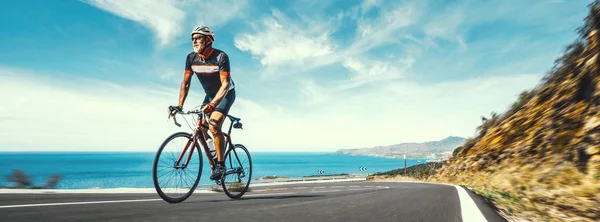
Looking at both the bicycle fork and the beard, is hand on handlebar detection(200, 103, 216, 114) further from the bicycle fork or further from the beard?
the beard

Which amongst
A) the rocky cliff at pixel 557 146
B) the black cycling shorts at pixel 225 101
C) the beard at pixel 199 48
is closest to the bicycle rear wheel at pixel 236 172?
the black cycling shorts at pixel 225 101

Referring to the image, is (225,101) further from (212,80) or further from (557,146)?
(557,146)

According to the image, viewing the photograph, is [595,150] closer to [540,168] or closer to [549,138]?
[540,168]

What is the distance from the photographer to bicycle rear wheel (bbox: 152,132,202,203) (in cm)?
455

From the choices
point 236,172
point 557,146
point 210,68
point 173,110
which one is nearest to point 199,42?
point 210,68

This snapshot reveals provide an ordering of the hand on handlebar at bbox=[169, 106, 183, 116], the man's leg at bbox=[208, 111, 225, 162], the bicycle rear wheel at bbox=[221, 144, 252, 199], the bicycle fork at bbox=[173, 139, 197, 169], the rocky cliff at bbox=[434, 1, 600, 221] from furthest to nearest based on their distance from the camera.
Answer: the bicycle rear wheel at bbox=[221, 144, 252, 199], the man's leg at bbox=[208, 111, 225, 162], the bicycle fork at bbox=[173, 139, 197, 169], the hand on handlebar at bbox=[169, 106, 183, 116], the rocky cliff at bbox=[434, 1, 600, 221]

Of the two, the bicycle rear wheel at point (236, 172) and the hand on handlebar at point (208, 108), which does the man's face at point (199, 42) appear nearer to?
the hand on handlebar at point (208, 108)

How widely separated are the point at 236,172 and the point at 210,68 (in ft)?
6.06

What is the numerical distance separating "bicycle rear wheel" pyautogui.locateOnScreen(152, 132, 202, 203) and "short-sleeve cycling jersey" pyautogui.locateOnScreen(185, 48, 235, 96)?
783 mm

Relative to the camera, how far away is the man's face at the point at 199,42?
4.88 metres

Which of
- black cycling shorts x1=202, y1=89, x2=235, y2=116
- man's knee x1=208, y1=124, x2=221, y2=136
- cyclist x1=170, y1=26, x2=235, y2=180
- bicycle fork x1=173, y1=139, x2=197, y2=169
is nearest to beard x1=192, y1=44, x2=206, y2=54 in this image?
cyclist x1=170, y1=26, x2=235, y2=180

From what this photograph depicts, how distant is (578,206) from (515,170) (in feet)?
17.1

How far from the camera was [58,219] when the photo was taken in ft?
8.75

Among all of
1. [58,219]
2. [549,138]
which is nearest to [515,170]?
[549,138]
